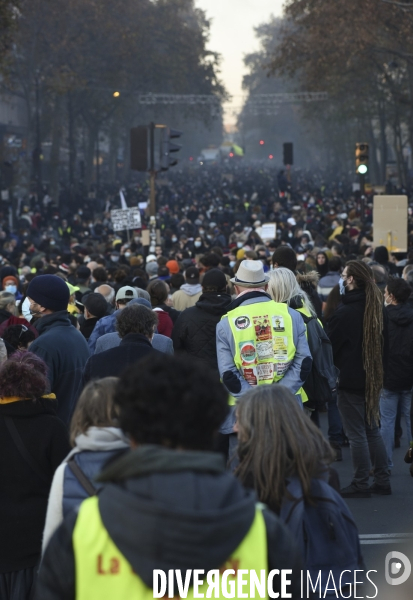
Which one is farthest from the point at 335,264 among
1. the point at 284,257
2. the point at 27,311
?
the point at 27,311

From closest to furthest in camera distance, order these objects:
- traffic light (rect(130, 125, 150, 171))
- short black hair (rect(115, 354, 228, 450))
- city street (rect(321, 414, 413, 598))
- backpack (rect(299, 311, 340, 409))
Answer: short black hair (rect(115, 354, 228, 450)), city street (rect(321, 414, 413, 598)), backpack (rect(299, 311, 340, 409)), traffic light (rect(130, 125, 150, 171))

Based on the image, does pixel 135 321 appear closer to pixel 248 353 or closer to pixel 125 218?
pixel 248 353

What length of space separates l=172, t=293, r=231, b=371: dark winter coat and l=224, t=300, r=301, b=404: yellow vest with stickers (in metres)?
1.22

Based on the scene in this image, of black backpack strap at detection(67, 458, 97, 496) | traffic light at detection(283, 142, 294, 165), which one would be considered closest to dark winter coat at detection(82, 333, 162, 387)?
black backpack strap at detection(67, 458, 97, 496)

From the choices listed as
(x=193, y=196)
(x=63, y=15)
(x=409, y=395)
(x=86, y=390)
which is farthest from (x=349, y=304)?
(x=193, y=196)

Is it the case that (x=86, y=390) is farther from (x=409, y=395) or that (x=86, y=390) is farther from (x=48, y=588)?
(x=409, y=395)

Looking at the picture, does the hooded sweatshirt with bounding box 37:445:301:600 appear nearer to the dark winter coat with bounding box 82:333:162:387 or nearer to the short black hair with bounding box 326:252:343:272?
the dark winter coat with bounding box 82:333:162:387

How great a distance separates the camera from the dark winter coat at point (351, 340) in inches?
287

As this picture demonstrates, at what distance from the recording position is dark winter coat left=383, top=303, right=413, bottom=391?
8.12 metres

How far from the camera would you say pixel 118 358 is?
532 centimetres

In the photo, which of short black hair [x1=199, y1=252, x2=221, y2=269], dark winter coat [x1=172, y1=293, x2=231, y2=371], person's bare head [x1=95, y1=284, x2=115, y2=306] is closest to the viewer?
dark winter coat [x1=172, y1=293, x2=231, y2=371]

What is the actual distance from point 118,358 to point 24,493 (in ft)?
4.10

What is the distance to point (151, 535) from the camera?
6.84 ft

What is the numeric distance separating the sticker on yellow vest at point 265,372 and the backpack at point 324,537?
8.91 ft
